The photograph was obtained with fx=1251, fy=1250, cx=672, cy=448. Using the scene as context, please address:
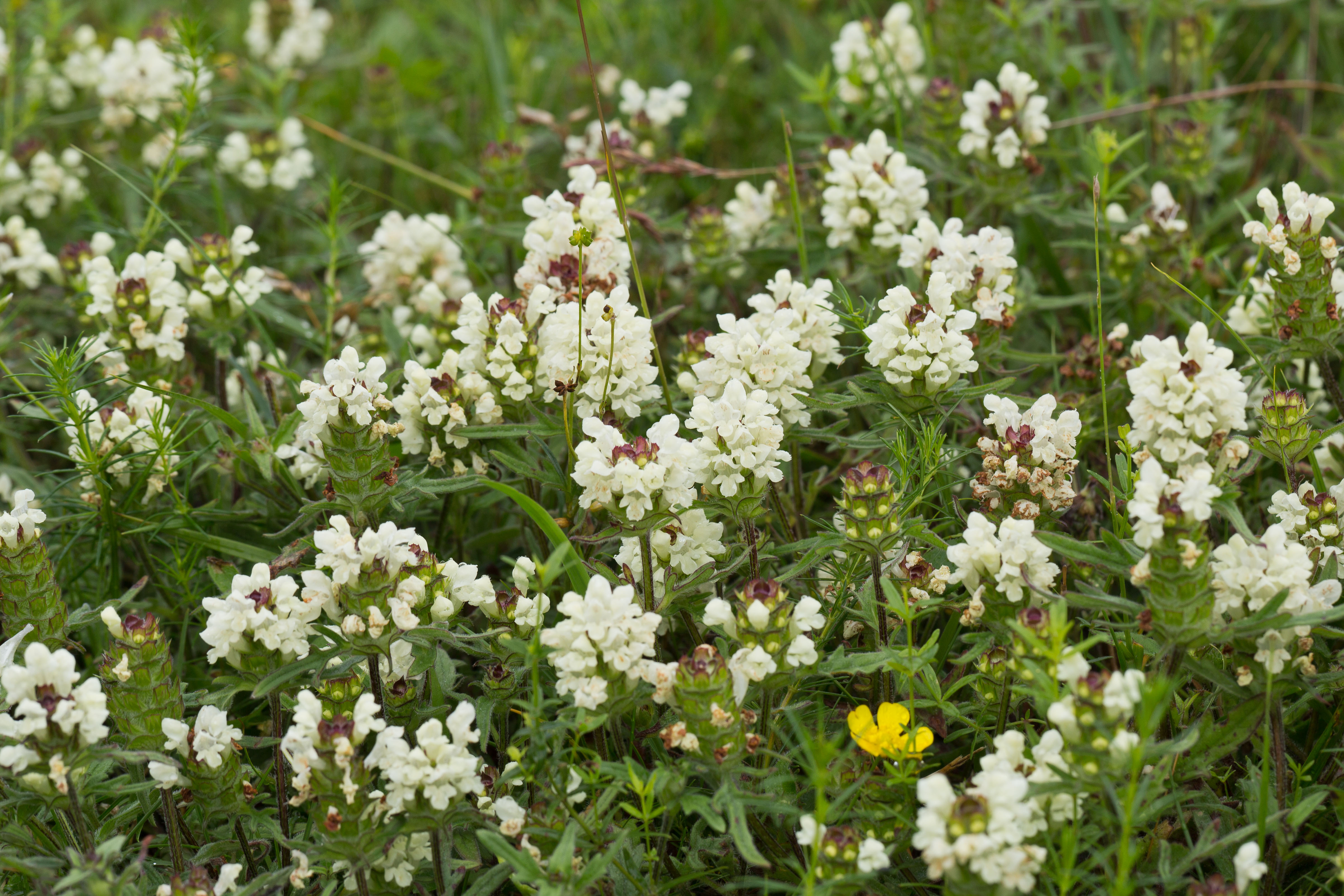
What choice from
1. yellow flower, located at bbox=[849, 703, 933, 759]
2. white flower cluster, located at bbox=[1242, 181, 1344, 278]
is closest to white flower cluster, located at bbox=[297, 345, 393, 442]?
yellow flower, located at bbox=[849, 703, 933, 759]

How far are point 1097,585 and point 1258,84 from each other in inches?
133

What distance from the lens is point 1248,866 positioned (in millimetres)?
2498

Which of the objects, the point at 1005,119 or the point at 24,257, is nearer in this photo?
the point at 1005,119

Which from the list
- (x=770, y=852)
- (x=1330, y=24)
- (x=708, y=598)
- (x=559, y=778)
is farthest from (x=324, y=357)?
(x=1330, y=24)

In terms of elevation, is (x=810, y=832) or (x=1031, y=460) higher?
(x=1031, y=460)

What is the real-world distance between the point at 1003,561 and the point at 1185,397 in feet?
1.78

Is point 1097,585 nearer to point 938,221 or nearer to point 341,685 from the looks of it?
point 341,685

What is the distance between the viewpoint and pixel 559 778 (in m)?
2.83

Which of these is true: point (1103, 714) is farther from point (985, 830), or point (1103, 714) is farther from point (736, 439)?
point (736, 439)

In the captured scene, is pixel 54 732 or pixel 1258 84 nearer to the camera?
pixel 54 732

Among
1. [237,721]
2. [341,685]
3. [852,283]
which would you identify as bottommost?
[237,721]

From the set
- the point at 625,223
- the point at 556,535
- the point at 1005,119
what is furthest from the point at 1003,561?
the point at 1005,119

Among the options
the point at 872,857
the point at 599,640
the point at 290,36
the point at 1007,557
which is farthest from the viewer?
the point at 290,36

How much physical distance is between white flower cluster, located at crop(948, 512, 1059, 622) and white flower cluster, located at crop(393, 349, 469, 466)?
55.6 inches
